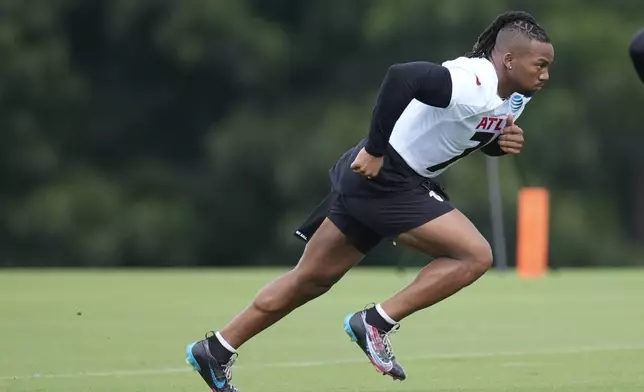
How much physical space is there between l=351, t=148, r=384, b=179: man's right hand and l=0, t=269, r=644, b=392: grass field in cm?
164

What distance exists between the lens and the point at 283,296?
330 inches

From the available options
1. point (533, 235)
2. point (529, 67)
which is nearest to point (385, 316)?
point (529, 67)

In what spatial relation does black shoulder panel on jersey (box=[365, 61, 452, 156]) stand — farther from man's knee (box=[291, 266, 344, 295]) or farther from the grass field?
the grass field

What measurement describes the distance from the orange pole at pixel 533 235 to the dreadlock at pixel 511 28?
13.7 metres

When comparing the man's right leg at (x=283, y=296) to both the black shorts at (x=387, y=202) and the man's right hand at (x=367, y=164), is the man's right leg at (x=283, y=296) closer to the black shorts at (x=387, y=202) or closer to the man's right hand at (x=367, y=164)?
the black shorts at (x=387, y=202)

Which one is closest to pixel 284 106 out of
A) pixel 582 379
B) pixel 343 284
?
pixel 343 284

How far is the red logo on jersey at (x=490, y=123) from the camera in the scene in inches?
316

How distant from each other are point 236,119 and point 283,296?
103ft

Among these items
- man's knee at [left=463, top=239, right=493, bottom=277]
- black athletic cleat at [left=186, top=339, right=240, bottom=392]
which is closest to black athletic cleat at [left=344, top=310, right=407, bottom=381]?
man's knee at [left=463, top=239, right=493, bottom=277]

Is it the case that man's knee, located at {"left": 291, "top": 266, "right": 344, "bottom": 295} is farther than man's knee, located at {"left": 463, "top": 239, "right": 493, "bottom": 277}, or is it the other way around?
man's knee, located at {"left": 291, "top": 266, "right": 344, "bottom": 295}

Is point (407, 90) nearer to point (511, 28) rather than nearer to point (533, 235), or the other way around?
point (511, 28)

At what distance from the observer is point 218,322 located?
46.1 ft

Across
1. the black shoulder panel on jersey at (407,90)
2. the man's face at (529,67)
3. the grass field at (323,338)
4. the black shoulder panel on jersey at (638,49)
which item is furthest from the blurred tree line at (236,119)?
the black shoulder panel on jersey at (638,49)

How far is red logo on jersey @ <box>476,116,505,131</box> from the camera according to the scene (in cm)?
802
